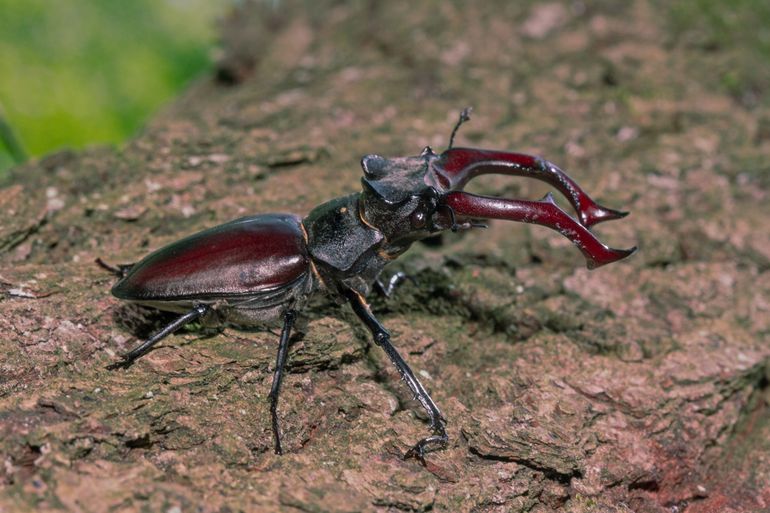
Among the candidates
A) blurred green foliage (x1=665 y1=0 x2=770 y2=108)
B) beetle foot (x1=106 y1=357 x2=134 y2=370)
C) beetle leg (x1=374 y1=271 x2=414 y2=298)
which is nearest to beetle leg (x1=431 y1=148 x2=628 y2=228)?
beetle leg (x1=374 y1=271 x2=414 y2=298)

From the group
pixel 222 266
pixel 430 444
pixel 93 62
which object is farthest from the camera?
pixel 93 62

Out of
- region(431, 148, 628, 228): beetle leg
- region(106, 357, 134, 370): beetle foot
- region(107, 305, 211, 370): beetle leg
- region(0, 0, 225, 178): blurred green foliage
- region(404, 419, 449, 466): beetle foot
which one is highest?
region(0, 0, 225, 178): blurred green foliage

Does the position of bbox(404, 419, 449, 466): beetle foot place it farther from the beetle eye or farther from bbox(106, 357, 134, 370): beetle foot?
bbox(106, 357, 134, 370): beetle foot

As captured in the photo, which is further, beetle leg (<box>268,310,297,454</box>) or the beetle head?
the beetle head

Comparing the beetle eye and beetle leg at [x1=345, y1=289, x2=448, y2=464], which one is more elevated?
the beetle eye

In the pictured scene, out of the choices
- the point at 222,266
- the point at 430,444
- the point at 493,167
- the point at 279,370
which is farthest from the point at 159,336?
the point at 493,167

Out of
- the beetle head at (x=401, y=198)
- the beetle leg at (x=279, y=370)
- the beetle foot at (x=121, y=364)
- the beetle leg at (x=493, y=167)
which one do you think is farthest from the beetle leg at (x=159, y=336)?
the beetle leg at (x=493, y=167)

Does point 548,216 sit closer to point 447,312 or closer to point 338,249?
point 338,249
